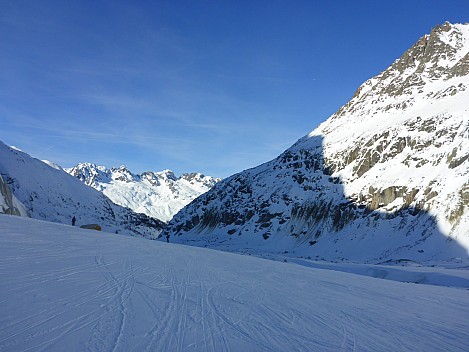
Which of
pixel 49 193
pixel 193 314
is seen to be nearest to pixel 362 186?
pixel 193 314

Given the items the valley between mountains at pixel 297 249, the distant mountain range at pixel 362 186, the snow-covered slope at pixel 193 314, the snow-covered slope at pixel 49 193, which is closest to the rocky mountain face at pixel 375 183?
the distant mountain range at pixel 362 186

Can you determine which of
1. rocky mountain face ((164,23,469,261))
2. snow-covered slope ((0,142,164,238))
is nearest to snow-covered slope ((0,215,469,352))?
rocky mountain face ((164,23,469,261))

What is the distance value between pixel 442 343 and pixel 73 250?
13954mm

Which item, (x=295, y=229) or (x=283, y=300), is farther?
(x=295, y=229)

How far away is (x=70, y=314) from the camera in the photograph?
6.05 meters

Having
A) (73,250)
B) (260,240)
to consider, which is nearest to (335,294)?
(73,250)

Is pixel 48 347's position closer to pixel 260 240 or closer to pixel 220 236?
pixel 260 240

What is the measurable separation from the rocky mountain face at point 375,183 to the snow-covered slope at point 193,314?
34456mm

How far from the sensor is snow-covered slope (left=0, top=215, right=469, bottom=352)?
5281 mm

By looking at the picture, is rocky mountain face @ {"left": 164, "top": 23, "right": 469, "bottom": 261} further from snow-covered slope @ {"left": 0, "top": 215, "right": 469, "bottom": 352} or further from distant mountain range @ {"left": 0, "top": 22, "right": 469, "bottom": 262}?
snow-covered slope @ {"left": 0, "top": 215, "right": 469, "bottom": 352}

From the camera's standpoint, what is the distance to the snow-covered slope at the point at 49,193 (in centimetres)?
9675

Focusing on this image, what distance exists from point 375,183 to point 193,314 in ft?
206

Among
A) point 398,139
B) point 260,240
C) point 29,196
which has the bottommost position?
point 260,240

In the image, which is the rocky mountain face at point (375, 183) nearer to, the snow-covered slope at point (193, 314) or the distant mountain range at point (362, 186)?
the distant mountain range at point (362, 186)
